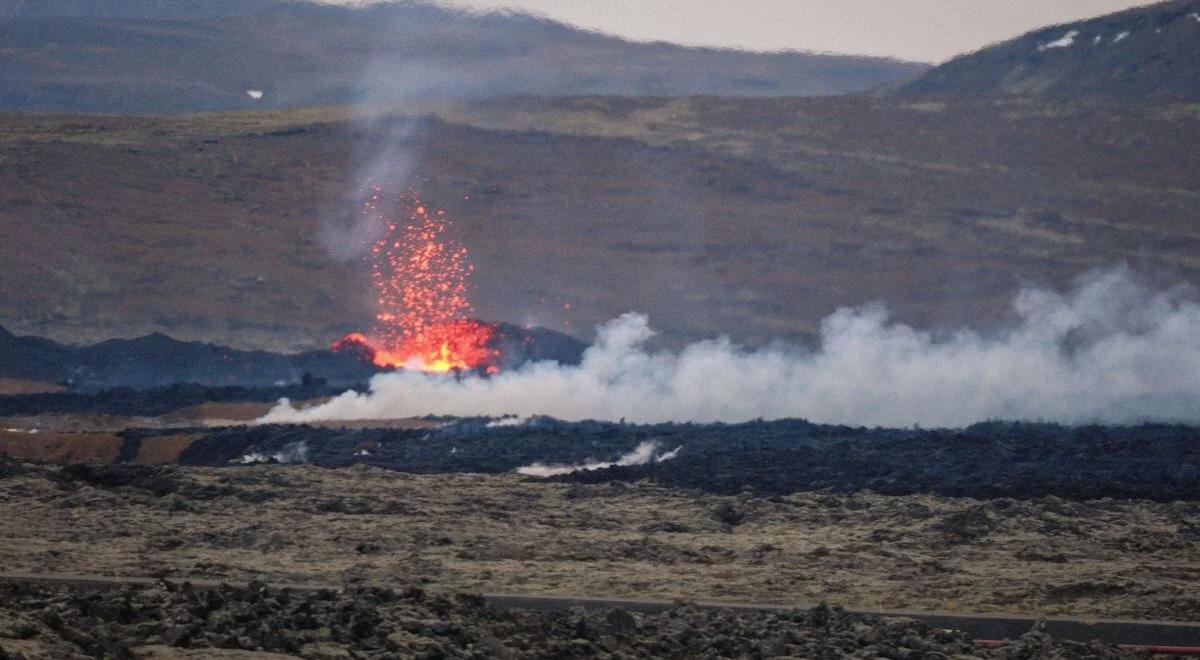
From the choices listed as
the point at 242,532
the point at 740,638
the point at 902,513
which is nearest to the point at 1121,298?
the point at 902,513

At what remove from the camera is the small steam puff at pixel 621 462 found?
108 feet

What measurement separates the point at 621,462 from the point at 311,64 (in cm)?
11496

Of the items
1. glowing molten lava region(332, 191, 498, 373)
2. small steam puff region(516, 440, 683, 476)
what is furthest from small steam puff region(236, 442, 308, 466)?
glowing molten lava region(332, 191, 498, 373)

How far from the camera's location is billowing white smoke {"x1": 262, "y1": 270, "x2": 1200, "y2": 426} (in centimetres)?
4584

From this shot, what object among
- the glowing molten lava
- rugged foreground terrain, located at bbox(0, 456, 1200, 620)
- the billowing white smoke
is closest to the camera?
rugged foreground terrain, located at bbox(0, 456, 1200, 620)

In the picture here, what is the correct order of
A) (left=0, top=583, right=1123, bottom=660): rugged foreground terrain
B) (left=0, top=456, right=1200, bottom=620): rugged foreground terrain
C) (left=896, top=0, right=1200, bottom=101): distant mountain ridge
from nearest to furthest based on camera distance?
(left=0, top=583, right=1123, bottom=660): rugged foreground terrain → (left=0, top=456, right=1200, bottom=620): rugged foreground terrain → (left=896, top=0, right=1200, bottom=101): distant mountain ridge

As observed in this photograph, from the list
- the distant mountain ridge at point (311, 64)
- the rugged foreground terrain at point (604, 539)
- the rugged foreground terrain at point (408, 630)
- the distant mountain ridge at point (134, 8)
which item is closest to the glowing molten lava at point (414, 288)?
the rugged foreground terrain at point (604, 539)

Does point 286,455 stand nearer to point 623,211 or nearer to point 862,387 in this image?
point 862,387

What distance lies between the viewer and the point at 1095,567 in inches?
844

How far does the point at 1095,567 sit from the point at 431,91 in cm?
10100

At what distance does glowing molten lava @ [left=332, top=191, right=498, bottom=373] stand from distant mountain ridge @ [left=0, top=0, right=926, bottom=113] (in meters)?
36.8

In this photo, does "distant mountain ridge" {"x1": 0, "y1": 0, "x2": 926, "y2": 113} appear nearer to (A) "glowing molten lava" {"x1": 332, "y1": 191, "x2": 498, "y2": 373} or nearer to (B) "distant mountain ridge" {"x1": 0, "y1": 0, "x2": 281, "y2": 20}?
(B) "distant mountain ridge" {"x1": 0, "y1": 0, "x2": 281, "y2": 20}

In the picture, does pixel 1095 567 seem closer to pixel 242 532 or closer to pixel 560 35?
pixel 242 532

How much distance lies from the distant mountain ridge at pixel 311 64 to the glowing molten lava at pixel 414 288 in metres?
36.8
